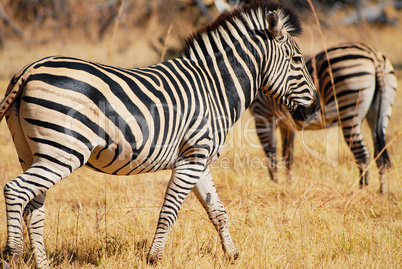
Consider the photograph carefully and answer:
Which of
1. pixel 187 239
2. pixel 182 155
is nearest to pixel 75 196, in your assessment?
pixel 187 239

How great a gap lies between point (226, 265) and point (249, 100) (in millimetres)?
1514

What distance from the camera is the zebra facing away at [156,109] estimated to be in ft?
8.58

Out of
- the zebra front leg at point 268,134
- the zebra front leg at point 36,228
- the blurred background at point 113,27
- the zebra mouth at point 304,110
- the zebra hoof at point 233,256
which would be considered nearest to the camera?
the zebra front leg at point 36,228

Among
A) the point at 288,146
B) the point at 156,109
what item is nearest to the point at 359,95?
the point at 288,146

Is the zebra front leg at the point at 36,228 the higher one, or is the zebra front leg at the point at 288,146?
the zebra front leg at the point at 288,146

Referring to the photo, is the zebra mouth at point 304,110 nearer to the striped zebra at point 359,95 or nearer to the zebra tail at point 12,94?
the striped zebra at point 359,95

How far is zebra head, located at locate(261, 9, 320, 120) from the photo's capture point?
3.52 metres

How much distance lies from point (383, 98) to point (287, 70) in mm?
2637

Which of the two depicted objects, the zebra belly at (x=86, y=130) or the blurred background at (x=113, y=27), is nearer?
the zebra belly at (x=86, y=130)

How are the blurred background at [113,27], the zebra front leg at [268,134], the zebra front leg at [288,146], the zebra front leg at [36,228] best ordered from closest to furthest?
the zebra front leg at [36,228] < the zebra front leg at [288,146] < the zebra front leg at [268,134] < the blurred background at [113,27]

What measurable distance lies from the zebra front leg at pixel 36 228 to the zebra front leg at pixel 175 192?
0.87 m

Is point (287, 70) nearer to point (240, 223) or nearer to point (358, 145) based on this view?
point (240, 223)

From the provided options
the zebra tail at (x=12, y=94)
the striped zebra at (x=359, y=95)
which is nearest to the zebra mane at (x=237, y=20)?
the zebra tail at (x=12, y=94)

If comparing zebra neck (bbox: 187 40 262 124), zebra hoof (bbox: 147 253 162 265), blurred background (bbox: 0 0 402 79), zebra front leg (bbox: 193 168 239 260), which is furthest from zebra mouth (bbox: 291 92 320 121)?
blurred background (bbox: 0 0 402 79)
